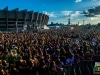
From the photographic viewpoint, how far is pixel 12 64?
13.6 meters

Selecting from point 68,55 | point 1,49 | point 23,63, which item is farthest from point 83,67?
point 1,49

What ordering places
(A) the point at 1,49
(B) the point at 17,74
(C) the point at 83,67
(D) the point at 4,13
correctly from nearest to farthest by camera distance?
(B) the point at 17,74 < (C) the point at 83,67 < (A) the point at 1,49 < (D) the point at 4,13

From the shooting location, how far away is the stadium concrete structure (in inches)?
3031

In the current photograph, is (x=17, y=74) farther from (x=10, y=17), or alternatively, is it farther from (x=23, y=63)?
(x=10, y=17)

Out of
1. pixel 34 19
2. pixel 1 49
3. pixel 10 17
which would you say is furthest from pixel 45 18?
pixel 1 49

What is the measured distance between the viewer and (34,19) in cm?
9188

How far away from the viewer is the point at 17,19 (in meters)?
81.4

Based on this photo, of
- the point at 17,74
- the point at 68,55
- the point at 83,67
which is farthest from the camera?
the point at 68,55

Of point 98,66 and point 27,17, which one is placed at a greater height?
point 27,17

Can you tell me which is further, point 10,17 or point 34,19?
point 34,19

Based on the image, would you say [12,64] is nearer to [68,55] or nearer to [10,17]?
[68,55]

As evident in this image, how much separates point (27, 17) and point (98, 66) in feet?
244

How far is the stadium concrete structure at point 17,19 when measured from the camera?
7700 cm

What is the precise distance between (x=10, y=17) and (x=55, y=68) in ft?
220
